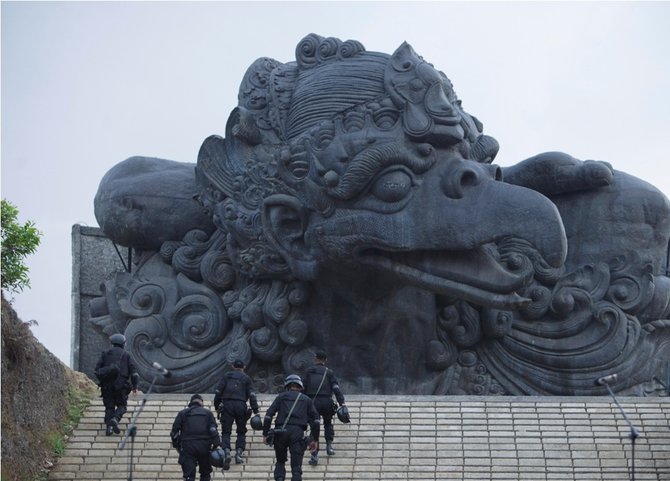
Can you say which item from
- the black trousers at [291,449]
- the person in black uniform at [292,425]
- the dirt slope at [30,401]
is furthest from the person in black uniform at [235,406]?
the dirt slope at [30,401]

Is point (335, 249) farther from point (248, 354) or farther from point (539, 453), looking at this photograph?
point (539, 453)

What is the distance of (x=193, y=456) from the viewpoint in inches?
819

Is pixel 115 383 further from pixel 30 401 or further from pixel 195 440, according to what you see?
pixel 195 440

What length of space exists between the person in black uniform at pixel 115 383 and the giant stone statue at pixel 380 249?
4.16 m

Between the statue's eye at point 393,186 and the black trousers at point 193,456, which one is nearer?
the black trousers at point 193,456

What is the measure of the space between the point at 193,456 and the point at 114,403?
2892 mm

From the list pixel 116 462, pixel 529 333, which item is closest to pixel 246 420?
pixel 116 462

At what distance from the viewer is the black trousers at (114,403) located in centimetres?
2331

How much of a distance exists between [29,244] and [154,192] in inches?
201

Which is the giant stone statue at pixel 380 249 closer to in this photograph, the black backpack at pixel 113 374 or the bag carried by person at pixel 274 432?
the black backpack at pixel 113 374

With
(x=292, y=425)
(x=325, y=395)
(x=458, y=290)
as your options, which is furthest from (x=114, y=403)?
(x=458, y=290)

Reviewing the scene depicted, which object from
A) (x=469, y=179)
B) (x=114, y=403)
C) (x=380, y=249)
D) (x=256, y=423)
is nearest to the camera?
(x=256, y=423)

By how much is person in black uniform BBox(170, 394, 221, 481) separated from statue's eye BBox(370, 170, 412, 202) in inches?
237

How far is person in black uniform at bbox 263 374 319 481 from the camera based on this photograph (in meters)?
21.1
